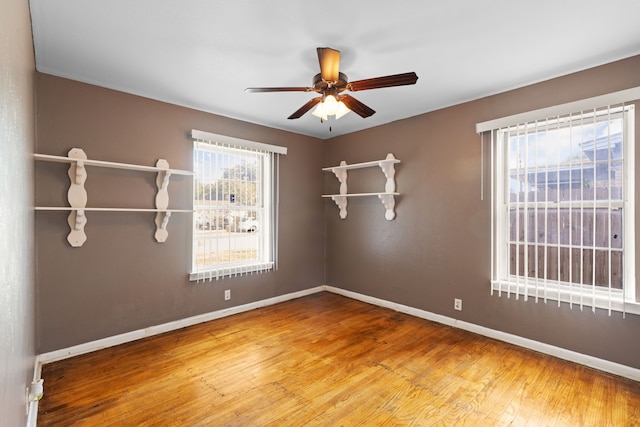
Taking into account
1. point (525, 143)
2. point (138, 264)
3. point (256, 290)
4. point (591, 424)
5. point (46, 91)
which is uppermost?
point (46, 91)

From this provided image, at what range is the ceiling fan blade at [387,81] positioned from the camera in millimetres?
1961

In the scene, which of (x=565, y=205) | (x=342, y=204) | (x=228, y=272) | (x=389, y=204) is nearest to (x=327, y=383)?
(x=228, y=272)

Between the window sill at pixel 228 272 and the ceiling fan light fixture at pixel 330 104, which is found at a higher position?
the ceiling fan light fixture at pixel 330 104

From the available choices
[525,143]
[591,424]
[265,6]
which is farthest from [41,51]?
[591,424]

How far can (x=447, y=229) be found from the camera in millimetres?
3482

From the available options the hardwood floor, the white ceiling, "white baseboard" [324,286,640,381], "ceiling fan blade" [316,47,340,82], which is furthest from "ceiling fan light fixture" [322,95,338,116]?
"white baseboard" [324,286,640,381]

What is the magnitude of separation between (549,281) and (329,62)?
2.71 meters

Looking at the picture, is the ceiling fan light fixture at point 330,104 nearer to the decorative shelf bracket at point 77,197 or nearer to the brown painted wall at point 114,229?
the brown painted wall at point 114,229

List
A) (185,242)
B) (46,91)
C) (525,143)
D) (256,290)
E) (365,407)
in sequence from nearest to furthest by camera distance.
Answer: (365,407) → (46,91) → (525,143) → (185,242) → (256,290)

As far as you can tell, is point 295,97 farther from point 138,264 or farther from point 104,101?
point 138,264

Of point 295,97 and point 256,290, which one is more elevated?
point 295,97

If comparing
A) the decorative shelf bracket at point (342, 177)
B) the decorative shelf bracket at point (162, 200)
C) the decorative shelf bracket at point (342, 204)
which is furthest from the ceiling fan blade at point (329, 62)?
the decorative shelf bracket at point (342, 204)

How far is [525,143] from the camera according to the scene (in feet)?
9.32

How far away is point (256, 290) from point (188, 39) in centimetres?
294
